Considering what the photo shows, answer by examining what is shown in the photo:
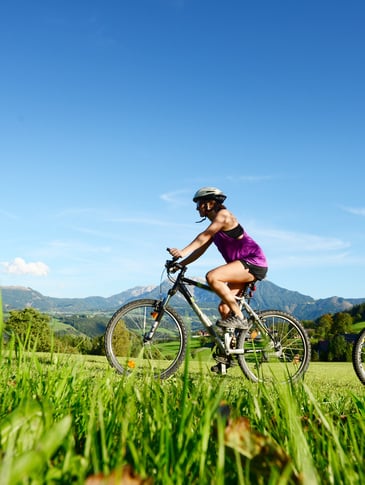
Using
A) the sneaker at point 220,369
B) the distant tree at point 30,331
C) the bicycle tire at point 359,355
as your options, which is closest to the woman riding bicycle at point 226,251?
the sneaker at point 220,369

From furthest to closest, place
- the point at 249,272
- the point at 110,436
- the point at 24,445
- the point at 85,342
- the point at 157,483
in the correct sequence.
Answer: the point at 249,272
the point at 85,342
the point at 110,436
the point at 24,445
the point at 157,483

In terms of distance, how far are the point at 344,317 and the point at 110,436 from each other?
118 m

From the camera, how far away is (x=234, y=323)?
7.16 meters

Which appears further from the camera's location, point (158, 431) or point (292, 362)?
point (292, 362)

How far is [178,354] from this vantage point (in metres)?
6.95

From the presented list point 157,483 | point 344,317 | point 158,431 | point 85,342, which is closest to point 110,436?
point 158,431

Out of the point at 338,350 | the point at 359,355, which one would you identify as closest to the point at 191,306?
the point at 359,355

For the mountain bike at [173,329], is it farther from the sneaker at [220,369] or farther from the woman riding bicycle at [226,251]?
the woman riding bicycle at [226,251]

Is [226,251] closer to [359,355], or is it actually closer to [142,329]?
[142,329]

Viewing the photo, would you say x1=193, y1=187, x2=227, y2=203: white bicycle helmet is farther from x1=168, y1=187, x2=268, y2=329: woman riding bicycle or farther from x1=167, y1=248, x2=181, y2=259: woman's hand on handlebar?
x1=167, y1=248, x2=181, y2=259: woman's hand on handlebar

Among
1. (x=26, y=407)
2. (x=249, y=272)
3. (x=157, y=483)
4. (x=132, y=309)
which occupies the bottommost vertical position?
(x=157, y=483)

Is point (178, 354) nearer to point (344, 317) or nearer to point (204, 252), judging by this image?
point (204, 252)

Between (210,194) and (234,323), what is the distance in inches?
73.5

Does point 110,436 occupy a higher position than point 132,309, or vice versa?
point 132,309
